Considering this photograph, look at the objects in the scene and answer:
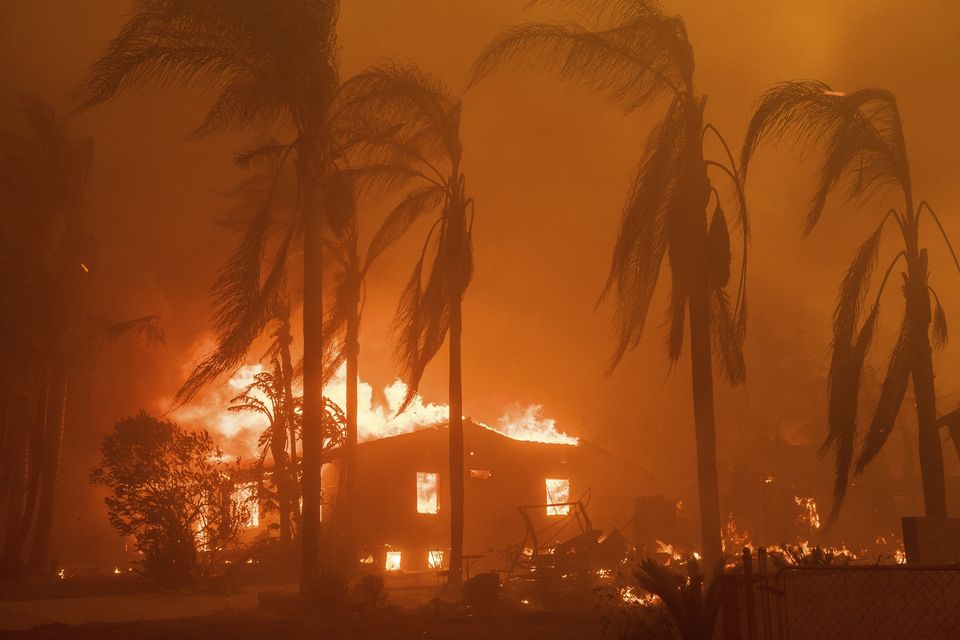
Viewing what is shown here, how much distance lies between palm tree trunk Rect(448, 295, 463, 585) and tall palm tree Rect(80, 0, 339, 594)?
4.37 meters

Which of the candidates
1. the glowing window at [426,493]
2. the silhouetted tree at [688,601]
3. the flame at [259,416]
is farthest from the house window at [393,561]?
the silhouetted tree at [688,601]

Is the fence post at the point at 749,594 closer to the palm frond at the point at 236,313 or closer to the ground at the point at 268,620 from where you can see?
the ground at the point at 268,620

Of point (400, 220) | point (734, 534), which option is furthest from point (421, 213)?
point (734, 534)

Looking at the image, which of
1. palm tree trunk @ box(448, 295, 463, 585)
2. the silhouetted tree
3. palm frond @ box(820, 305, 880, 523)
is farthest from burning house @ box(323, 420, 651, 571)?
the silhouetted tree

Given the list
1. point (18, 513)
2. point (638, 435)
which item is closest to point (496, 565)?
point (18, 513)

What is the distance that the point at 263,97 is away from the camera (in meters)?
16.1

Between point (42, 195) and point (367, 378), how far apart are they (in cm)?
2628

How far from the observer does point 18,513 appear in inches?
968

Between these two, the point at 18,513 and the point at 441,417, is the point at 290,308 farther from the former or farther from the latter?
the point at 441,417

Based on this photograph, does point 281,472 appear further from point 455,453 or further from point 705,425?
point 705,425

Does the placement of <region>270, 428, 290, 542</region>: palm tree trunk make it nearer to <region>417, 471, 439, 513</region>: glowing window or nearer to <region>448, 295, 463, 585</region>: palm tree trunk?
<region>417, 471, 439, 513</region>: glowing window

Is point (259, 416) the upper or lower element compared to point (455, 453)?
upper

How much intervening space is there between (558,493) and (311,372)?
22.0 metres

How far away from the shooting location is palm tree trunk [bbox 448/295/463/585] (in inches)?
770
